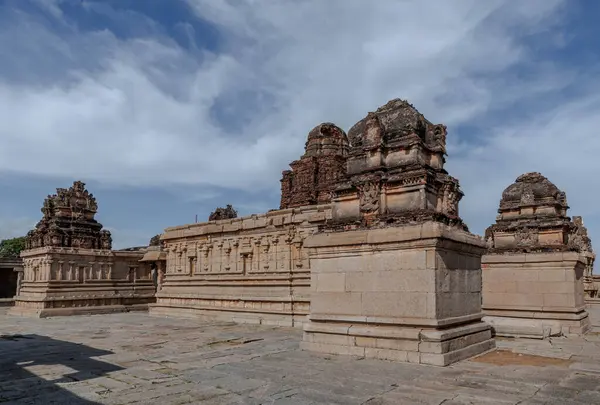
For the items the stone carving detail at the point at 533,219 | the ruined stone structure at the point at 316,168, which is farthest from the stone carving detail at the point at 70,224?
the stone carving detail at the point at 533,219

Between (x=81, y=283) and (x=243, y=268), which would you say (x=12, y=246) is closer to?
(x=81, y=283)

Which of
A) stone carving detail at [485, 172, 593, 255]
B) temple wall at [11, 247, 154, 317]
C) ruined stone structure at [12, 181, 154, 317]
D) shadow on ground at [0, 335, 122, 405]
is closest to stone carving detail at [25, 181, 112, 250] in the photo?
ruined stone structure at [12, 181, 154, 317]

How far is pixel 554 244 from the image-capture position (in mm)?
16094

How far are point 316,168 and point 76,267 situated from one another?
535 inches

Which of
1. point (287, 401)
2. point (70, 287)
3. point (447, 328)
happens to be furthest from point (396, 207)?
point (70, 287)

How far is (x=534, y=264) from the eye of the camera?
15.6 m

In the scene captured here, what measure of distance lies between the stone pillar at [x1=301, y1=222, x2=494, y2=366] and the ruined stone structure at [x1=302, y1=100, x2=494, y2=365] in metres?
0.02

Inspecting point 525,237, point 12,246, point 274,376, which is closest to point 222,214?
point 525,237

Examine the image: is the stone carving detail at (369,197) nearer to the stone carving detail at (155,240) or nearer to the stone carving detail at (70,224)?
the stone carving detail at (70,224)

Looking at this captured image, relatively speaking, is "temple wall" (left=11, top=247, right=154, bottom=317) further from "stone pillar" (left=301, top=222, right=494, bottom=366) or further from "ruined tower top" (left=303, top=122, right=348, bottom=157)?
"stone pillar" (left=301, top=222, right=494, bottom=366)

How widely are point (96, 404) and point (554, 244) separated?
47.9ft

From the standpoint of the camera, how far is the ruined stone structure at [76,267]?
81.9 feet

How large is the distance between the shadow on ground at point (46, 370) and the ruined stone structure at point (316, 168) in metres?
15.4

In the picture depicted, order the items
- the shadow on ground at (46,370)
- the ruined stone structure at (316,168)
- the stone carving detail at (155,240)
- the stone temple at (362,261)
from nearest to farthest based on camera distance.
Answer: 1. the shadow on ground at (46,370)
2. the stone temple at (362,261)
3. the ruined stone structure at (316,168)
4. the stone carving detail at (155,240)
